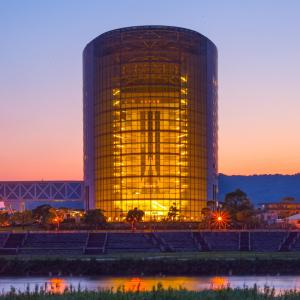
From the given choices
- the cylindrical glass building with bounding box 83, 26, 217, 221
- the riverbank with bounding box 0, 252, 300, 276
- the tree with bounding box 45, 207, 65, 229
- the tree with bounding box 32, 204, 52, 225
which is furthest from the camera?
the cylindrical glass building with bounding box 83, 26, 217, 221

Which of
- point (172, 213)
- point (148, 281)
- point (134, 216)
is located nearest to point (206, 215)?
point (172, 213)

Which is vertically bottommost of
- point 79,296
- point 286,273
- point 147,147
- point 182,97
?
point 286,273

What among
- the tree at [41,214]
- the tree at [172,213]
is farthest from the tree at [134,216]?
the tree at [41,214]

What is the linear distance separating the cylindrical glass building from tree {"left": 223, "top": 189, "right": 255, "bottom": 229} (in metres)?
21.0

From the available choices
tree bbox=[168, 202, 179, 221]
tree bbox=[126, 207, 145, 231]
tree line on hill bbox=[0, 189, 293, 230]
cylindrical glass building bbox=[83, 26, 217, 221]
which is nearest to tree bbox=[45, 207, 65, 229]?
tree line on hill bbox=[0, 189, 293, 230]

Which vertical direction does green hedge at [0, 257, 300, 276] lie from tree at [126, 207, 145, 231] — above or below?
below

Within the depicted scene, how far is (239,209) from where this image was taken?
496 ft

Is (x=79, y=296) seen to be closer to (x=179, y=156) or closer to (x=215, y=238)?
(x=215, y=238)

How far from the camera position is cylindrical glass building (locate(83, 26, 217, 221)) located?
175 m

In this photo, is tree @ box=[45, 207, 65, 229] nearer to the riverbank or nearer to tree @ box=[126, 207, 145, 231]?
tree @ box=[126, 207, 145, 231]

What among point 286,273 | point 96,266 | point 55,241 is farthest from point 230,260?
point 55,241

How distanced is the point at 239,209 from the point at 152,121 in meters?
34.5

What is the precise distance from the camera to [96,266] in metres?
89.8

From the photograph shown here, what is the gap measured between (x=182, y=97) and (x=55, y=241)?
6521 cm
